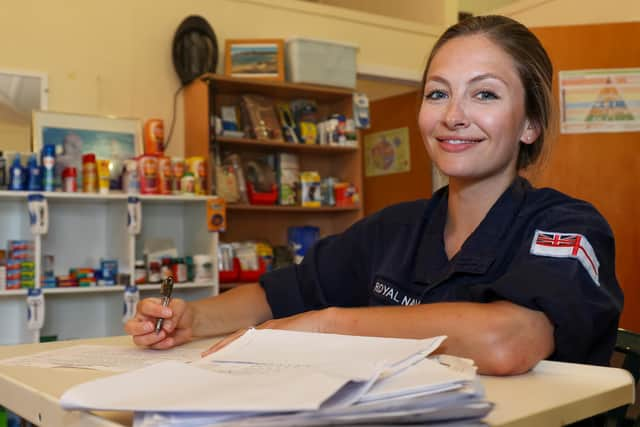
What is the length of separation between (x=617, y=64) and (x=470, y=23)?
2623 millimetres

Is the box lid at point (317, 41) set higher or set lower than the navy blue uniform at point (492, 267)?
higher

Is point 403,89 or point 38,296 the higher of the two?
point 403,89

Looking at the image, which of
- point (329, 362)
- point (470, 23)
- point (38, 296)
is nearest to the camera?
point (329, 362)

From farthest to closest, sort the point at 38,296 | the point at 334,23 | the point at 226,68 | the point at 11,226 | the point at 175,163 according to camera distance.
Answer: the point at 334,23 → the point at 226,68 → the point at 175,163 → the point at 11,226 → the point at 38,296

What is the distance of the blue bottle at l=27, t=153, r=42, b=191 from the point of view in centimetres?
368

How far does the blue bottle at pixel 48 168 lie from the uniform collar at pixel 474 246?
2.73 metres

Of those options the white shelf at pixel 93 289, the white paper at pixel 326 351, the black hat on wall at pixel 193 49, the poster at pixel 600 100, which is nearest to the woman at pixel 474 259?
the white paper at pixel 326 351

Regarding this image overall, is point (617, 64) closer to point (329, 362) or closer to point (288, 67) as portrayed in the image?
point (288, 67)

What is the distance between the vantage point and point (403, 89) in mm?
7113

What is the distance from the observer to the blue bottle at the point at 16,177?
3635mm

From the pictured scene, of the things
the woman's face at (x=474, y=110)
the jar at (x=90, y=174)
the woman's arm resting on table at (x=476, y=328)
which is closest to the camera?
the woman's arm resting on table at (x=476, y=328)

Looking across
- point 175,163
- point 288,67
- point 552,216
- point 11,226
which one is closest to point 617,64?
point 288,67

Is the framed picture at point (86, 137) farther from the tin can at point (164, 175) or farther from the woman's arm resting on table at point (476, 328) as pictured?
the woman's arm resting on table at point (476, 328)

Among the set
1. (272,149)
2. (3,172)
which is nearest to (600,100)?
(272,149)
